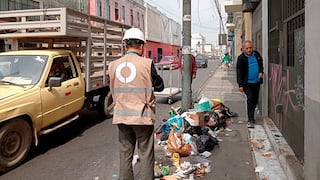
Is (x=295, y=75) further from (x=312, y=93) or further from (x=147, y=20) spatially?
(x=147, y=20)

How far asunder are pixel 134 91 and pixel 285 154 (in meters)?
2.69

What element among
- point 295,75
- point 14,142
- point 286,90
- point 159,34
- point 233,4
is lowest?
point 14,142

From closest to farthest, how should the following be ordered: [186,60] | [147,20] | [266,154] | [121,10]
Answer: [266,154], [186,60], [121,10], [147,20]

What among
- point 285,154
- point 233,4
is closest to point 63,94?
point 285,154

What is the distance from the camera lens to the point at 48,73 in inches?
291

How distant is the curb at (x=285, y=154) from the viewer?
4.91 metres

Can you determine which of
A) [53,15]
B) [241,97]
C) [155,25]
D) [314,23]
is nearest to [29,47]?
[53,15]

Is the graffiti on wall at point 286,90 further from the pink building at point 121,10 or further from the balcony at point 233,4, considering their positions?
the pink building at point 121,10

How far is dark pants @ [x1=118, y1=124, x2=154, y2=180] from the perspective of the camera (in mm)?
4488

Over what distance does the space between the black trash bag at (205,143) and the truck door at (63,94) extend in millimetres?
2683

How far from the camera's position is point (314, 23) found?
4000 mm

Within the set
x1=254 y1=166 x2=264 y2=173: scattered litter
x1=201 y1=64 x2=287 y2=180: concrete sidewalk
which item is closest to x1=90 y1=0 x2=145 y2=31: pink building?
x1=201 y1=64 x2=287 y2=180: concrete sidewalk

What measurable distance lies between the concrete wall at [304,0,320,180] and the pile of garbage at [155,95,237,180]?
183 centimetres

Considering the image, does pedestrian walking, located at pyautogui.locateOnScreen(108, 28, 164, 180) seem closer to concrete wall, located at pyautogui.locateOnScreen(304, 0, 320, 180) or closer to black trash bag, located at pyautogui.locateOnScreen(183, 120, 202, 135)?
concrete wall, located at pyautogui.locateOnScreen(304, 0, 320, 180)
